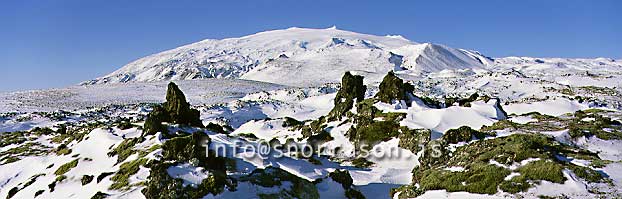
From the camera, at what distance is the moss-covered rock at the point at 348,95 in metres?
66.8

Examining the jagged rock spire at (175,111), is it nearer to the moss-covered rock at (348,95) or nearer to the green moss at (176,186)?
the moss-covered rock at (348,95)

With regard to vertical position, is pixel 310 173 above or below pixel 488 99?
below

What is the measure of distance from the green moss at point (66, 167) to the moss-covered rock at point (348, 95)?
33931 millimetres

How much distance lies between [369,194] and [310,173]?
6.36 meters

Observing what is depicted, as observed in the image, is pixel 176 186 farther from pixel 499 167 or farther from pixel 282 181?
pixel 499 167

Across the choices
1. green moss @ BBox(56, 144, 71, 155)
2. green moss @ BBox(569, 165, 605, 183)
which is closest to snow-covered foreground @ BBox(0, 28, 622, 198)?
green moss @ BBox(569, 165, 605, 183)

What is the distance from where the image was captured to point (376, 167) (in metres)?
48.8

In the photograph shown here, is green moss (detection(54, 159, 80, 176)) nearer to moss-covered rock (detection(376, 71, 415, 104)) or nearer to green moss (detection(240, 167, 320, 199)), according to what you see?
green moss (detection(240, 167, 320, 199))

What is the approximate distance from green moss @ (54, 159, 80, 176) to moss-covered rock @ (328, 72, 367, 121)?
33.9m

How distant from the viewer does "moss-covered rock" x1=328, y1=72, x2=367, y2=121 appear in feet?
219

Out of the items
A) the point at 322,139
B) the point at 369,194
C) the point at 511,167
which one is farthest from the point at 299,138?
the point at 511,167

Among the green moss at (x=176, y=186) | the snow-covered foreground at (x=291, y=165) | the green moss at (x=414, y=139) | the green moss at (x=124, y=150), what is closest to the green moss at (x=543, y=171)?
the snow-covered foreground at (x=291, y=165)

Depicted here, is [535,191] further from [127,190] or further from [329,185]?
[127,190]

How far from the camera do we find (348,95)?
232 ft
